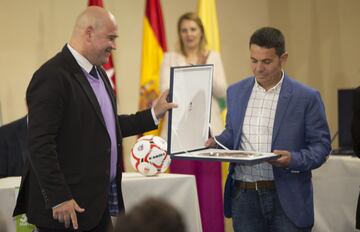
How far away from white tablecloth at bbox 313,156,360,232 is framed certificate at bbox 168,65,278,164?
76.3 inches

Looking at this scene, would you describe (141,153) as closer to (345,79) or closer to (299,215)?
(299,215)

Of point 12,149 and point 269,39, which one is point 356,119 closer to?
point 269,39

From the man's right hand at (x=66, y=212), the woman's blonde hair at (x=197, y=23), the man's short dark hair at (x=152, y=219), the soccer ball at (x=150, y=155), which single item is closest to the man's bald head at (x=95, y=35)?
the man's right hand at (x=66, y=212)

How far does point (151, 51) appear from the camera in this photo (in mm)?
6090

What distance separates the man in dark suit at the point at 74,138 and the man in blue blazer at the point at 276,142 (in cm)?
68

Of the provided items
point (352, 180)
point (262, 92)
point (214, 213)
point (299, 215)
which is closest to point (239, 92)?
point (262, 92)

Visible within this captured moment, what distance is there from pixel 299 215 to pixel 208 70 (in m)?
0.93

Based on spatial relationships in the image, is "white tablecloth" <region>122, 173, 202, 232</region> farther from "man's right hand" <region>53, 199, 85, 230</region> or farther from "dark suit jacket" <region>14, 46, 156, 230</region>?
"man's right hand" <region>53, 199, 85, 230</region>

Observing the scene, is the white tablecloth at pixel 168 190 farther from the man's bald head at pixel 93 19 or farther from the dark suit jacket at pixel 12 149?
the man's bald head at pixel 93 19

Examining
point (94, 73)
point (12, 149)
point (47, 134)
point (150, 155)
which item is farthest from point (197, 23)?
point (47, 134)

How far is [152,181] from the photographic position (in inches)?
166

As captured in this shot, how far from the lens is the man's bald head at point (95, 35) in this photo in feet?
10.1

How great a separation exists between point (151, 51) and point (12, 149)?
186 cm

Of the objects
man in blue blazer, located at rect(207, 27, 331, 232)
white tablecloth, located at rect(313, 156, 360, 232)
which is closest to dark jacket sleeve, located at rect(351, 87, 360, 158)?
man in blue blazer, located at rect(207, 27, 331, 232)
